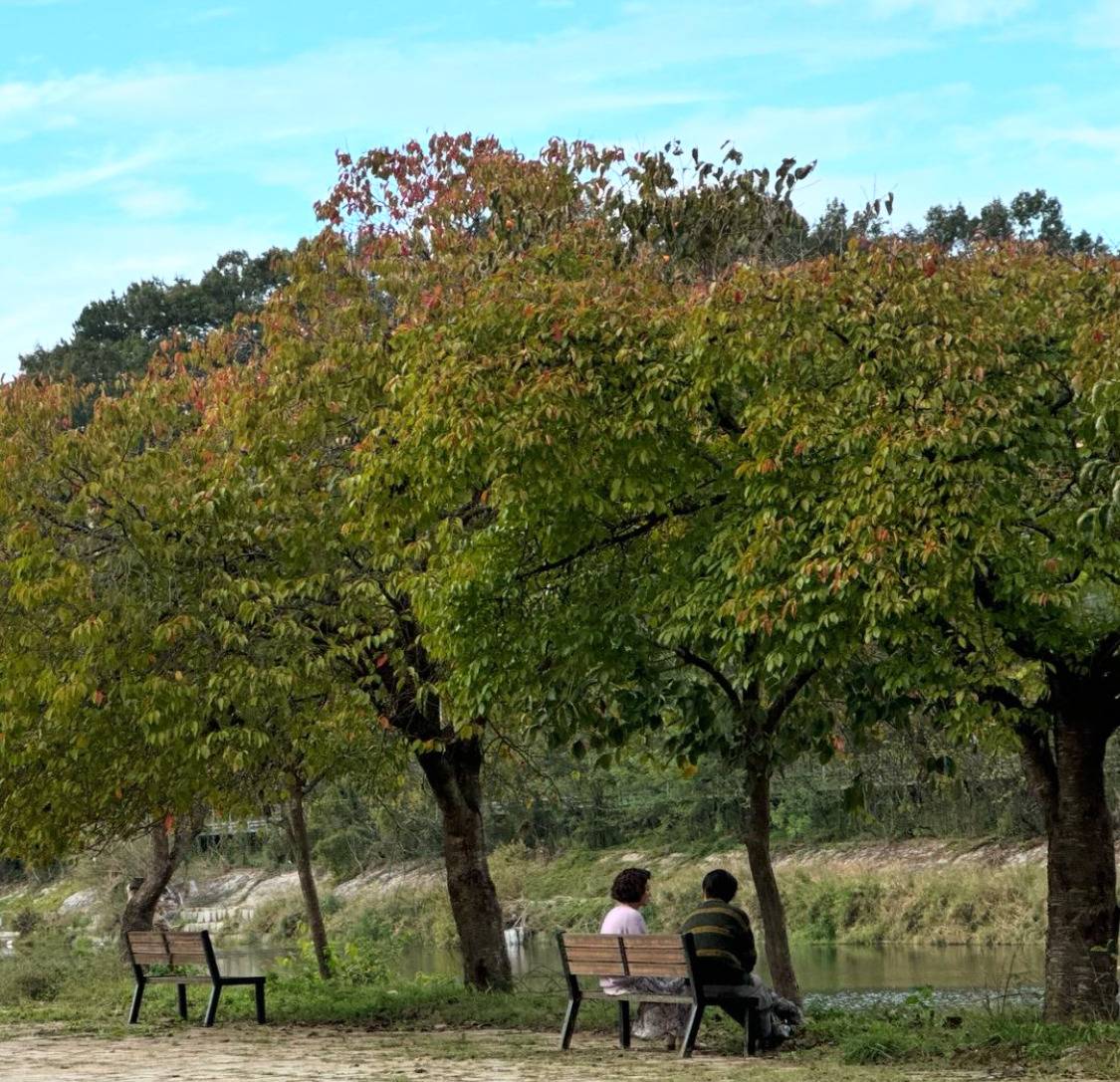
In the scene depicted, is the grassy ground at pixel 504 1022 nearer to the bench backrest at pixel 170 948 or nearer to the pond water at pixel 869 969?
the bench backrest at pixel 170 948

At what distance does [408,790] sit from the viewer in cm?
2919

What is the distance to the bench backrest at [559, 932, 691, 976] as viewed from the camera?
11953 millimetres

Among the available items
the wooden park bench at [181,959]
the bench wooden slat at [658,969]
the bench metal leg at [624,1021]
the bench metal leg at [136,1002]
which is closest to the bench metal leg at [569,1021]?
the bench metal leg at [624,1021]

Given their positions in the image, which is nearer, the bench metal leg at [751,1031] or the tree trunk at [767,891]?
the bench metal leg at [751,1031]

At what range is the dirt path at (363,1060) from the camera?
1060cm

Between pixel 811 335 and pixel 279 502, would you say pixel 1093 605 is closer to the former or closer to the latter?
pixel 811 335

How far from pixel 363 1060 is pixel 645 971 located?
80.1 inches

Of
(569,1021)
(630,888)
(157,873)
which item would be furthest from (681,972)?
(157,873)

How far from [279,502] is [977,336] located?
283 inches

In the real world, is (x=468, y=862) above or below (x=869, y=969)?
above

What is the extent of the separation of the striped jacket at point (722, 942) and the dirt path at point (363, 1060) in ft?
1.89

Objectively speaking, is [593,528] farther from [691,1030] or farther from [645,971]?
[691,1030]

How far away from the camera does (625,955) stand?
485 inches

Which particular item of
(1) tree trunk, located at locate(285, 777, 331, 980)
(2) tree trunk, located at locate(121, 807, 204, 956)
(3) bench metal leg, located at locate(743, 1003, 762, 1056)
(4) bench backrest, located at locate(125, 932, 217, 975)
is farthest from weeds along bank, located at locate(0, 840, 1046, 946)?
(3) bench metal leg, located at locate(743, 1003, 762, 1056)
